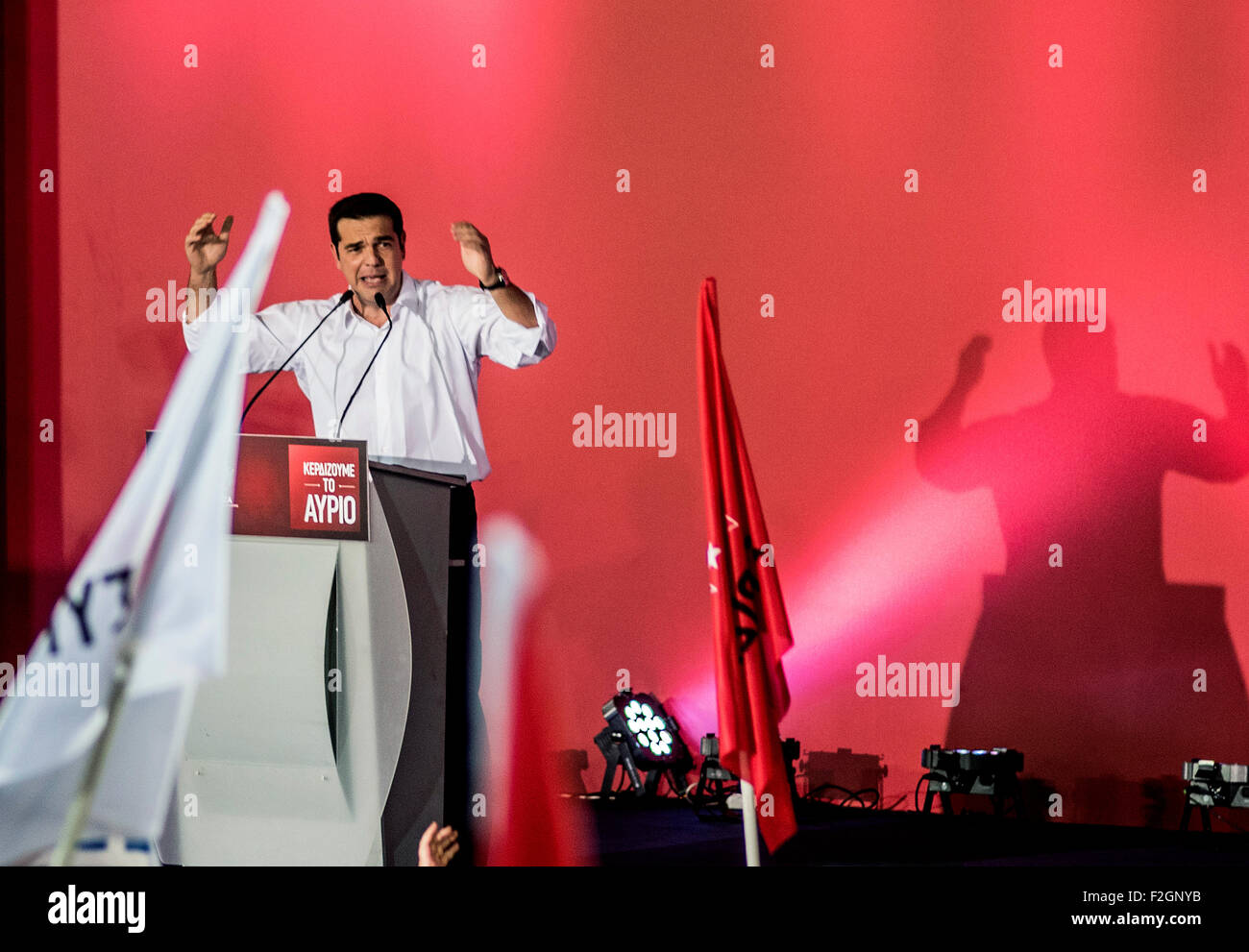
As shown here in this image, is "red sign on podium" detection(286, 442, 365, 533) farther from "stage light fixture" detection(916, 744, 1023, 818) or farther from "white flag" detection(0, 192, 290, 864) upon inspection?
"stage light fixture" detection(916, 744, 1023, 818)

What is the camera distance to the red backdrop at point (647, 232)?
5.14 m

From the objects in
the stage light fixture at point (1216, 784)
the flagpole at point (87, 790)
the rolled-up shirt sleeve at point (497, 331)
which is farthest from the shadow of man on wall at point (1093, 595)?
the flagpole at point (87, 790)

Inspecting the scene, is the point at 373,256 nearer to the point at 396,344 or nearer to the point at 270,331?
the point at 396,344

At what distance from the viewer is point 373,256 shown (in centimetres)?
359

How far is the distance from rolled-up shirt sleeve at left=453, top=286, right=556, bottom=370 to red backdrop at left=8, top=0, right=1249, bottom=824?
174cm

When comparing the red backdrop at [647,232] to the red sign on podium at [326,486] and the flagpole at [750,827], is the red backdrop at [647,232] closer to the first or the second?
the flagpole at [750,827]

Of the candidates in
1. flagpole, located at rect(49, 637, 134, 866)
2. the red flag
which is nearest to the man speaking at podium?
the red flag

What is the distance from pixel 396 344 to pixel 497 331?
0.96 feet

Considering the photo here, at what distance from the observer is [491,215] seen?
5.25 metres

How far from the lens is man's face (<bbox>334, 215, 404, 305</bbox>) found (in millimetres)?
3578

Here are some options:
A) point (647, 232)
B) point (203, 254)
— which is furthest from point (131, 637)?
point (647, 232)
